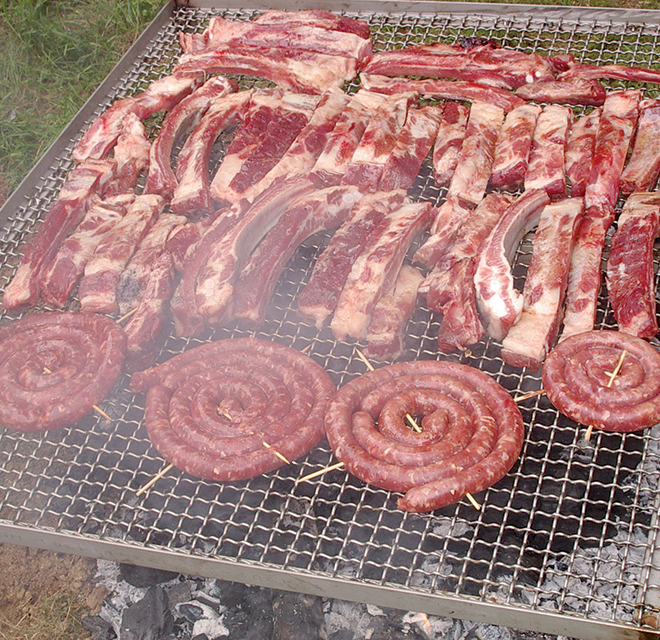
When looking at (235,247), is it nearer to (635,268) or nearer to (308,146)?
(308,146)

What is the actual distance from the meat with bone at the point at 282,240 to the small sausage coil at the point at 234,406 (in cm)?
39

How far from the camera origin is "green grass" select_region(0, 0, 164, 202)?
8.27 meters

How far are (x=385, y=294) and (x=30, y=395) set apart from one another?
98.9 inches

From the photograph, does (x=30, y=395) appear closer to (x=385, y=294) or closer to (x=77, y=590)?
(x=77, y=590)

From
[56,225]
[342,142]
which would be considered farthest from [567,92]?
[56,225]

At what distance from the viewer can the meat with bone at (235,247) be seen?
5.26 meters

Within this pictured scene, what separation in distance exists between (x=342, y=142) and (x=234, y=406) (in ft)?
8.80

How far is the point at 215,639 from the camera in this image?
4.57 m

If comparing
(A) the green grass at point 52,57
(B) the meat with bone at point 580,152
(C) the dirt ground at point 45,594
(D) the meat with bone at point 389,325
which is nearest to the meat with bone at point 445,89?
(B) the meat with bone at point 580,152

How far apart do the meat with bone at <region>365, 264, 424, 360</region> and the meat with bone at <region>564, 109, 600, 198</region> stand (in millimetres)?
1698

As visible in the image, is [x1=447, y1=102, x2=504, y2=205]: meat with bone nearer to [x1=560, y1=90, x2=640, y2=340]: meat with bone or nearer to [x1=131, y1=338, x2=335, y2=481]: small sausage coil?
[x1=560, y1=90, x2=640, y2=340]: meat with bone

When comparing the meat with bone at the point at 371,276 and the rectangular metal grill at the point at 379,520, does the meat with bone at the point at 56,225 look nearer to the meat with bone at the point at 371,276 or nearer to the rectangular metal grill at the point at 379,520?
the rectangular metal grill at the point at 379,520

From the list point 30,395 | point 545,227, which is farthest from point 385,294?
point 30,395

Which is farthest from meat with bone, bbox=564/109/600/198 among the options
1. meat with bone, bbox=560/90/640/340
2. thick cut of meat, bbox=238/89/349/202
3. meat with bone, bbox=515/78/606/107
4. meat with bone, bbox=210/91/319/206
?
meat with bone, bbox=210/91/319/206
